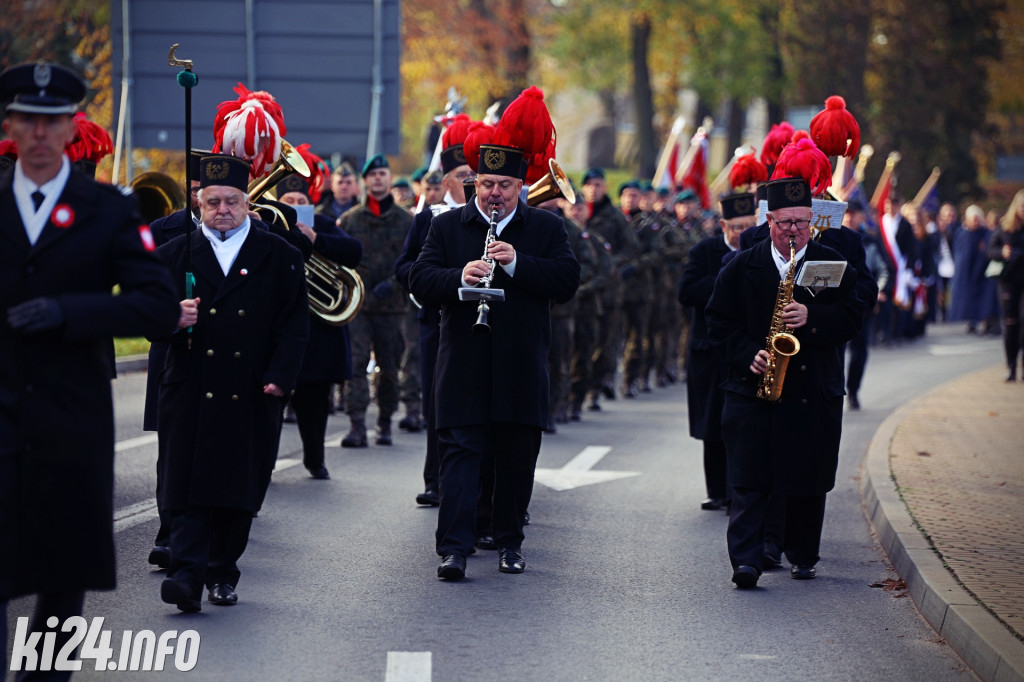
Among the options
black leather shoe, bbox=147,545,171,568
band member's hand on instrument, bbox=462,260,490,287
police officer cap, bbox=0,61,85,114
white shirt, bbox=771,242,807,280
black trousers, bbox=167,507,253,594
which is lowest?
black leather shoe, bbox=147,545,171,568

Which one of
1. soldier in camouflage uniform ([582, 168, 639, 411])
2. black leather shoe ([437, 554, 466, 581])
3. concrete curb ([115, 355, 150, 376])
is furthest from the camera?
concrete curb ([115, 355, 150, 376])

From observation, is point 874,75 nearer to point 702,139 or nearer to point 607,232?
point 702,139

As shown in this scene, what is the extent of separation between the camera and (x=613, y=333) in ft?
56.5

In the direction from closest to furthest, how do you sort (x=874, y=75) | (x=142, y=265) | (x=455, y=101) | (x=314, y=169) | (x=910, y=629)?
(x=142, y=265) < (x=910, y=629) < (x=314, y=169) < (x=455, y=101) < (x=874, y=75)

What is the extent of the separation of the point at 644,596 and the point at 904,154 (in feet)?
121

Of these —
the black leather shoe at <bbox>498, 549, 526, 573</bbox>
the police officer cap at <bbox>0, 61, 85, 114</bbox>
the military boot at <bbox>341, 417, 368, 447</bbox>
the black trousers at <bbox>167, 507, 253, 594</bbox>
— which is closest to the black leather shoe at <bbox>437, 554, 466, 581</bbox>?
the black leather shoe at <bbox>498, 549, 526, 573</bbox>

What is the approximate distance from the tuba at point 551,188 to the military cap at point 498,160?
97 cm

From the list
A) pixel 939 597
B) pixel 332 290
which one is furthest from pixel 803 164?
pixel 332 290

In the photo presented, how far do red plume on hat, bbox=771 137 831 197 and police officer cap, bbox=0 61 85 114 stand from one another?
166 inches

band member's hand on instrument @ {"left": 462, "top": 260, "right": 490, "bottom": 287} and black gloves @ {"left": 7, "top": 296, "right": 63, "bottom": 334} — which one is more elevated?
black gloves @ {"left": 7, "top": 296, "right": 63, "bottom": 334}

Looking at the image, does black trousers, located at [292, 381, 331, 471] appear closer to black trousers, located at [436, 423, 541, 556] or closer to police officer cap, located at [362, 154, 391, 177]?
police officer cap, located at [362, 154, 391, 177]

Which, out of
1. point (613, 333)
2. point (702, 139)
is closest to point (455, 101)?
point (613, 333)

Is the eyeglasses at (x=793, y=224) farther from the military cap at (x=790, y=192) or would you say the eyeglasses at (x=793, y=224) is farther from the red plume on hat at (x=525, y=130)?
the red plume on hat at (x=525, y=130)

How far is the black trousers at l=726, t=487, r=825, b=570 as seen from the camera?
8.16 meters
